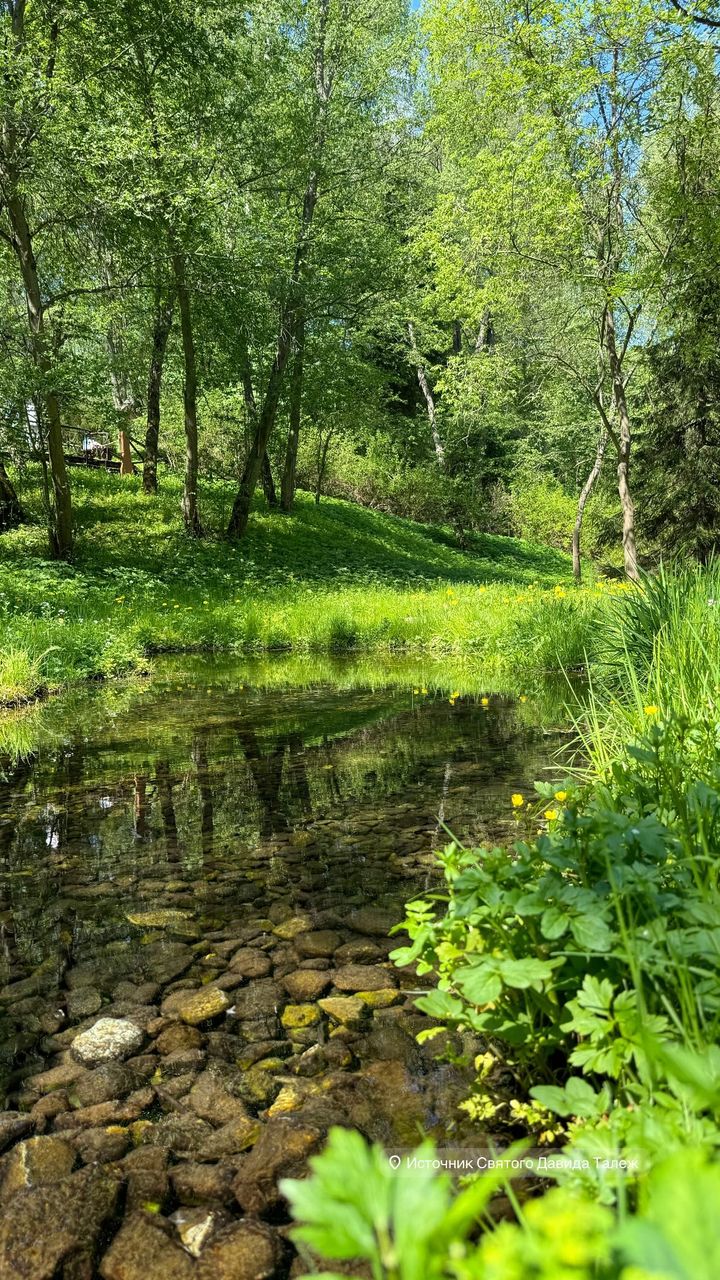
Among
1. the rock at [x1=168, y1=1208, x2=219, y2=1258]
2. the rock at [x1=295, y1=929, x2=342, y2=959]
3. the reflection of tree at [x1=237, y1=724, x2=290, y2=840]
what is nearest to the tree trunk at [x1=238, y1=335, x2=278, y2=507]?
the reflection of tree at [x1=237, y1=724, x2=290, y2=840]

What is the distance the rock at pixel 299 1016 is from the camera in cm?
238

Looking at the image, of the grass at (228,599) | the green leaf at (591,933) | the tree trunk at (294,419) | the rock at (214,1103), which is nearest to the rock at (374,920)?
the rock at (214,1103)

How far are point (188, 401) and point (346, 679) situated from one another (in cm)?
989

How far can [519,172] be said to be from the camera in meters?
11.4

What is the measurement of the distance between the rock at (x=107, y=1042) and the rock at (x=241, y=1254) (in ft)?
2.50

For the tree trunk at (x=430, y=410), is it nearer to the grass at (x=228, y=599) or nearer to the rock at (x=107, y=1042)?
the grass at (x=228, y=599)

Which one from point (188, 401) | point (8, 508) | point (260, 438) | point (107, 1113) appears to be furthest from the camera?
point (260, 438)

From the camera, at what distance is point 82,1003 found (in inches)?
98.7

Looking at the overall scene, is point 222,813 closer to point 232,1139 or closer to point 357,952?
point 357,952

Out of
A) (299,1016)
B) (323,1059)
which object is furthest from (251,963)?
→ (323,1059)

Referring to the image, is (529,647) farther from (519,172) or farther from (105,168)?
(105,168)

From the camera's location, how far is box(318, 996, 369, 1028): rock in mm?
2385

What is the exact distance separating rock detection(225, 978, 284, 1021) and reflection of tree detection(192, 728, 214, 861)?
1224mm

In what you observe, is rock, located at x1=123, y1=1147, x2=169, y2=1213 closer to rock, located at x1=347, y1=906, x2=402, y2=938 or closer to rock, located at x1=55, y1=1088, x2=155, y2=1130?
rock, located at x1=55, y1=1088, x2=155, y2=1130
